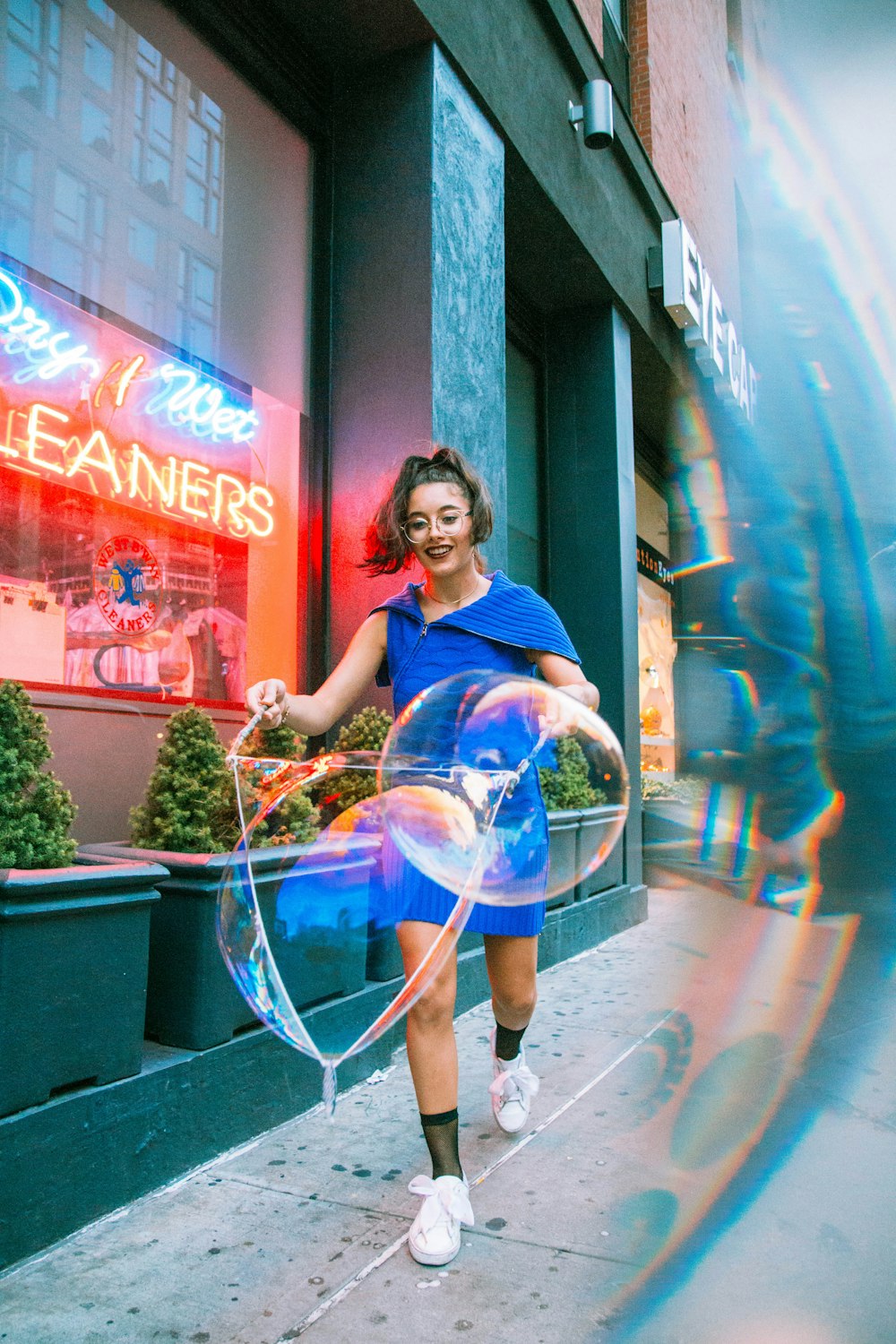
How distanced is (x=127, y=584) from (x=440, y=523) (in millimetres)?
2000

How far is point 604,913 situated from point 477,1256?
4052 millimetres

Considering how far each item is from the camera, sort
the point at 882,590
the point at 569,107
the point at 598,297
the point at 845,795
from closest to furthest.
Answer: the point at 569,107, the point at 598,297, the point at 845,795, the point at 882,590

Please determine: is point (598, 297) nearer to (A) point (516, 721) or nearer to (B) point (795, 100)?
(A) point (516, 721)

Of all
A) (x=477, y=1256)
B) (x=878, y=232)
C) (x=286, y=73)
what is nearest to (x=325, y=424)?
(x=286, y=73)

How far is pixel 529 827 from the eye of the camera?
7.89 feet

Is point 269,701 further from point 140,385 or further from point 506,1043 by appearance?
point 140,385

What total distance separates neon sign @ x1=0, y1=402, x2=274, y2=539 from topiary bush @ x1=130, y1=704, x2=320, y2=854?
4.31 feet

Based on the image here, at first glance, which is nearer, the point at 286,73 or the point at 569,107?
the point at 286,73

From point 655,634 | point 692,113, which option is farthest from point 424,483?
point 692,113

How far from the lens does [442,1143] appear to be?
7.30ft

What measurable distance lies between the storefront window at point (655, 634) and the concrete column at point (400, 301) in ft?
19.7

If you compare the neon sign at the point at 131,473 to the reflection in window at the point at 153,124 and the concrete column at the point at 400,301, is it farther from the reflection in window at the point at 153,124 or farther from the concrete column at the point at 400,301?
the reflection in window at the point at 153,124

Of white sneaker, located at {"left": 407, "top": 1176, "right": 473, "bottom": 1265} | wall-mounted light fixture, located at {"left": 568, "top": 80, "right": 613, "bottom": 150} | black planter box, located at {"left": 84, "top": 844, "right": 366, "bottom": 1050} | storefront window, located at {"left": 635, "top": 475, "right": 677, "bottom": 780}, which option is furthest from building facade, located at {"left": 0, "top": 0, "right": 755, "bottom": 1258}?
storefront window, located at {"left": 635, "top": 475, "right": 677, "bottom": 780}

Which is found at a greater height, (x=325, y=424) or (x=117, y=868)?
(x=325, y=424)
